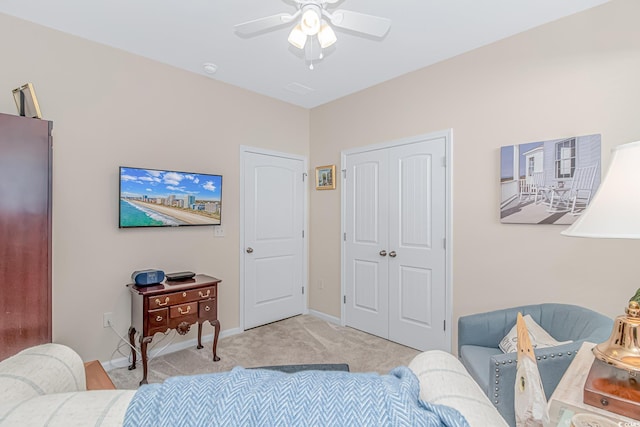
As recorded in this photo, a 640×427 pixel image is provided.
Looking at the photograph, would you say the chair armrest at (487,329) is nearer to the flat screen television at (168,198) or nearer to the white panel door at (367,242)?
the white panel door at (367,242)

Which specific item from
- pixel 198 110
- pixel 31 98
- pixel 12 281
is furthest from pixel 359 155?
pixel 12 281

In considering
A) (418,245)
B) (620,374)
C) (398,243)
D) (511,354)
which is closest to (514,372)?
(511,354)

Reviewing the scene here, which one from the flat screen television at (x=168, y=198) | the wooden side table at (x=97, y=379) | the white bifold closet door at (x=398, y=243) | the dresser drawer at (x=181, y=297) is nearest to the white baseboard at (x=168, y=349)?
the dresser drawer at (x=181, y=297)

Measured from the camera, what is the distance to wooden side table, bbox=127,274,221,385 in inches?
94.7

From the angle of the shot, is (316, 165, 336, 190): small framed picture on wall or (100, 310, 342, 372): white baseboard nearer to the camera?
(100, 310, 342, 372): white baseboard

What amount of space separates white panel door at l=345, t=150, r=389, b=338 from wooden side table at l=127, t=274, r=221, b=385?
157cm

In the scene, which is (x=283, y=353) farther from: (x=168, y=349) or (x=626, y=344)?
(x=626, y=344)

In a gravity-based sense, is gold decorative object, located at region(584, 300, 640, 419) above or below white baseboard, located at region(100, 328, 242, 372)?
above

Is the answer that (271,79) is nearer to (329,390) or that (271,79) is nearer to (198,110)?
(198,110)

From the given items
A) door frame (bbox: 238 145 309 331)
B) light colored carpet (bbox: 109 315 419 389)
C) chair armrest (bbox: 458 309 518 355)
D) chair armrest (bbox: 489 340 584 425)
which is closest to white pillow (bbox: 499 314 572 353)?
chair armrest (bbox: 458 309 518 355)

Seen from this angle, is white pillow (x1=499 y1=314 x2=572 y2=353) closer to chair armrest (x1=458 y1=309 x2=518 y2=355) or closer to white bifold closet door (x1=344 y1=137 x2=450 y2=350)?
chair armrest (x1=458 y1=309 x2=518 y2=355)

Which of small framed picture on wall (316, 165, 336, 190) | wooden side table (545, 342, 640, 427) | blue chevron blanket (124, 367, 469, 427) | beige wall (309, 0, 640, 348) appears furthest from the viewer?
small framed picture on wall (316, 165, 336, 190)

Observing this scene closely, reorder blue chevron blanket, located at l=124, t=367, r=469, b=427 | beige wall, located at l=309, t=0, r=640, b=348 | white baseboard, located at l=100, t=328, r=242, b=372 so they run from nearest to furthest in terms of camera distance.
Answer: blue chevron blanket, located at l=124, t=367, r=469, b=427, beige wall, located at l=309, t=0, r=640, b=348, white baseboard, located at l=100, t=328, r=242, b=372

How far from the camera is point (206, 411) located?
1.67 ft
